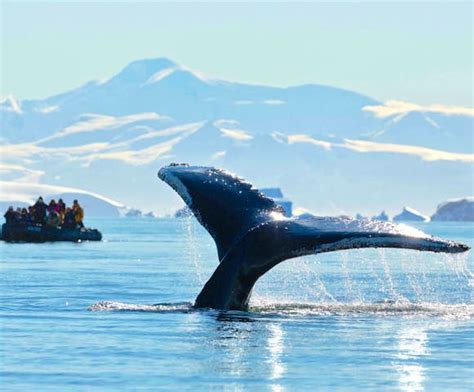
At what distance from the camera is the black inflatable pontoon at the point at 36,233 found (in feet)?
190

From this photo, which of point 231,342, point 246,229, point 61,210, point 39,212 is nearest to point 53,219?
point 61,210

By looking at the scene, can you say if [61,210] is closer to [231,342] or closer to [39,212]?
[39,212]

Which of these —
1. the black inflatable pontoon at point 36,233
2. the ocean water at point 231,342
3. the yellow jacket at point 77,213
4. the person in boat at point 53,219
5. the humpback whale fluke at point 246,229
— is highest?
the yellow jacket at point 77,213

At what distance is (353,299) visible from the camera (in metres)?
24.6

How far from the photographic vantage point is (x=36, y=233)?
2275 inches

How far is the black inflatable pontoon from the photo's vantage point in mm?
57781

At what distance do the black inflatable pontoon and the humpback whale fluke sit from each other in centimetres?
4009

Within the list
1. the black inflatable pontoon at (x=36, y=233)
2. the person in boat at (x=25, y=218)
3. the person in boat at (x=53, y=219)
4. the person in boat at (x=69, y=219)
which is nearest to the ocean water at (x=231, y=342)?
the person in boat at (x=53, y=219)

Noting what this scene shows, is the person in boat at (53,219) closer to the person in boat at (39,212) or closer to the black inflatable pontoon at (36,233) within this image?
the black inflatable pontoon at (36,233)

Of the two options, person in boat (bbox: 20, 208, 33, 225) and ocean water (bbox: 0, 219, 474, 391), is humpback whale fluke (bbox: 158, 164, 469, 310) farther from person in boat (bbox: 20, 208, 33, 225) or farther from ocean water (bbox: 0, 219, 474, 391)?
person in boat (bbox: 20, 208, 33, 225)

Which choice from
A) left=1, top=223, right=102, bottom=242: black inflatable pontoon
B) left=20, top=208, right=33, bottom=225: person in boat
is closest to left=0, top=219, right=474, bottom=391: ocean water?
left=1, top=223, right=102, bottom=242: black inflatable pontoon

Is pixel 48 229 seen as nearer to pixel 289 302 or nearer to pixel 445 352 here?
pixel 289 302

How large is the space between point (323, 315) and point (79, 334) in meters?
3.72

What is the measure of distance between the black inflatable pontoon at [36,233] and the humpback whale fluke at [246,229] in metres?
40.1
